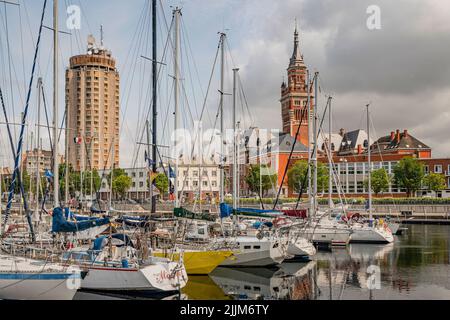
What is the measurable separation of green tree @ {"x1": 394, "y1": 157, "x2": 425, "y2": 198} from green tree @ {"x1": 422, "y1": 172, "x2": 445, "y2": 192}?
1.39m

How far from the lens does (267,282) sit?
32.7 m

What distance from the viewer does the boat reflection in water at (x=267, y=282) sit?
1140 inches

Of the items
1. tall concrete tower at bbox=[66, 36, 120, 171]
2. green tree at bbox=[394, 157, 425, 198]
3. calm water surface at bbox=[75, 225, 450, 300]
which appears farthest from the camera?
tall concrete tower at bbox=[66, 36, 120, 171]

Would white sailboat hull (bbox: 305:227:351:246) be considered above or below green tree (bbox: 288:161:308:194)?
below

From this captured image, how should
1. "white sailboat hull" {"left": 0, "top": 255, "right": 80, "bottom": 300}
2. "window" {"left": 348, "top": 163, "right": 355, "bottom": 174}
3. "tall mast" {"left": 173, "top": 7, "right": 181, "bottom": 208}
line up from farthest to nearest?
"window" {"left": 348, "top": 163, "right": 355, "bottom": 174} → "tall mast" {"left": 173, "top": 7, "right": 181, "bottom": 208} → "white sailboat hull" {"left": 0, "top": 255, "right": 80, "bottom": 300}

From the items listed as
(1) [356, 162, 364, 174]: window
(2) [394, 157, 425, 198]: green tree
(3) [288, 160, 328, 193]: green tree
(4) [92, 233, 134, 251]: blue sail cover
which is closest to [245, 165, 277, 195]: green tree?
(3) [288, 160, 328, 193]: green tree

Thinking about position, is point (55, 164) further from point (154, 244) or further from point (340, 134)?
point (340, 134)

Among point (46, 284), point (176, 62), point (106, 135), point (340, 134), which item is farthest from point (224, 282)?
point (340, 134)

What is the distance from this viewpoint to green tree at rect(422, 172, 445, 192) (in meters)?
107

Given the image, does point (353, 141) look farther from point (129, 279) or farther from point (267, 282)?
point (129, 279)

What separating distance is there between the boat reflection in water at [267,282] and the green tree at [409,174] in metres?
74.3

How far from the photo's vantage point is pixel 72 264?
26.0 m

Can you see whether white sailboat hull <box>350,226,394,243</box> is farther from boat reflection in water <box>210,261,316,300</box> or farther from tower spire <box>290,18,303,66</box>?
tower spire <box>290,18,303,66</box>

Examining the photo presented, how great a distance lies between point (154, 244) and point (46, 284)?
10.4m
